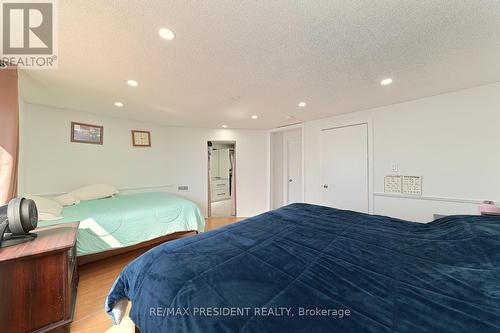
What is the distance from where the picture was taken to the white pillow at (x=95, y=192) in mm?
2959

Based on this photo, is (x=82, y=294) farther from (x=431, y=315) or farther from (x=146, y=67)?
(x=431, y=315)

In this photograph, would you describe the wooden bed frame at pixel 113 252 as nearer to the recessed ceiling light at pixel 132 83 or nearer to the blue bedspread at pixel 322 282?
the blue bedspread at pixel 322 282

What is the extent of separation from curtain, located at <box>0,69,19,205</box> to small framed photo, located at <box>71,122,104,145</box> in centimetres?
162

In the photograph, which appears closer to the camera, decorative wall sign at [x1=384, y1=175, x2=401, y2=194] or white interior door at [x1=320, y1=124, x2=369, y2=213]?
decorative wall sign at [x1=384, y1=175, x2=401, y2=194]

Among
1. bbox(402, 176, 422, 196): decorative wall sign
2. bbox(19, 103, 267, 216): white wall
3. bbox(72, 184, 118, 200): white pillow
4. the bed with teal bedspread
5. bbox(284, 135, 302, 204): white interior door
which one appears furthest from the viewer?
bbox(284, 135, 302, 204): white interior door

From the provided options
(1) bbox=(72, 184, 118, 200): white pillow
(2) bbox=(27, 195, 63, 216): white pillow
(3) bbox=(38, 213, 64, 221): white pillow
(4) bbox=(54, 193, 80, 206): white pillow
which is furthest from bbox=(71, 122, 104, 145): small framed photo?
(3) bbox=(38, 213, 64, 221): white pillow

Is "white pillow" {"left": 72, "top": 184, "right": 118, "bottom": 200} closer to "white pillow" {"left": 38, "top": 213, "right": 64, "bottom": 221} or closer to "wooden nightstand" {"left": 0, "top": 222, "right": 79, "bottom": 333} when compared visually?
"white pillow" {"left": 38, "top": 213, "right": 64, "bottom": 221}

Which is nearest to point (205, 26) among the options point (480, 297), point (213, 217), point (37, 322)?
point (480, 297)

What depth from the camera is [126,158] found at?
371 cm

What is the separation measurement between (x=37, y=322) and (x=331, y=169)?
4023mm

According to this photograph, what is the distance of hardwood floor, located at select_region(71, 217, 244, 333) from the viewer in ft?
4.92

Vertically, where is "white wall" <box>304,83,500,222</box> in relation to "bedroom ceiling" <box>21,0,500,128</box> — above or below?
below

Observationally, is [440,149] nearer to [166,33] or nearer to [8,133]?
[166,33]

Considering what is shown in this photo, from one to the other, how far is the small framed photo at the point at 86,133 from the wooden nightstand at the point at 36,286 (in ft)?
→ 7.72
